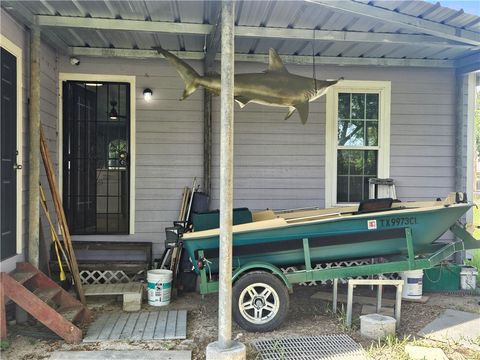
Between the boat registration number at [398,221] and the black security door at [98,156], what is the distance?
10.5ft

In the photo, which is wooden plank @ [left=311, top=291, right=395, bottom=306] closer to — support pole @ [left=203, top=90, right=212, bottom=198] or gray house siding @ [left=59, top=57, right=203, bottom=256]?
support pole @ [left=203, top=90, right=212, bottom=198]

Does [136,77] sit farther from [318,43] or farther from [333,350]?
[333,350]

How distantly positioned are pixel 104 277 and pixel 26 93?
2.25 m

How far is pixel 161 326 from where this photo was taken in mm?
→ 3941

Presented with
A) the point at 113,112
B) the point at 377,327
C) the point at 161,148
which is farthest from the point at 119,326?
the point at 113,112

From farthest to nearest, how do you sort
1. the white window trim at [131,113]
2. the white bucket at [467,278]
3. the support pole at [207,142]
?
the support pole at [207,142]
the white window trim at [131,113]
the white bucket at [467,278]

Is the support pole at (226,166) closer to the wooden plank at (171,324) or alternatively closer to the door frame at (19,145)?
the wooden plank at (171,324)

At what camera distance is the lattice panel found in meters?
5.19

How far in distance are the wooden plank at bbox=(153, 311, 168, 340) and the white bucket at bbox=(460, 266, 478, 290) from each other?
3556mm

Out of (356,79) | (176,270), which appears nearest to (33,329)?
(176,270)

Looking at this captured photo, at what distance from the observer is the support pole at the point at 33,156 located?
422 cm

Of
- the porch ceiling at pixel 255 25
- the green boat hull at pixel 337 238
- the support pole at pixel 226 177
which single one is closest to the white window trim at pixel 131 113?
the porch ceiling at pixel 255 25

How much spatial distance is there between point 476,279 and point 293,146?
2888 millimetres

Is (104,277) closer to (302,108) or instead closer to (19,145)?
→ (19,145)
